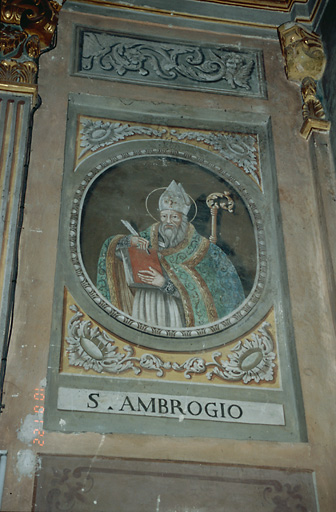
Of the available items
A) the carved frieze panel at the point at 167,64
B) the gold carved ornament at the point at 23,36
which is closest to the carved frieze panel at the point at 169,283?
the carved frieze panel at the point at 167,64

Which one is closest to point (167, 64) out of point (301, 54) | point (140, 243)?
point (301, 54)

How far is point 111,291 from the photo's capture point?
5.43 m

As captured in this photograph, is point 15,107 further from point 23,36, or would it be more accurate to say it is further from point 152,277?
point 152,277

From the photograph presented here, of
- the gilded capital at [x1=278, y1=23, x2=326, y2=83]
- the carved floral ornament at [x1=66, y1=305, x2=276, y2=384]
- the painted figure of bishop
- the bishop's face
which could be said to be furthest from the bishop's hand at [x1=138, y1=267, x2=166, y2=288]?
the gilded capital at [x1=278, y1=23, x2=326, y2=83]

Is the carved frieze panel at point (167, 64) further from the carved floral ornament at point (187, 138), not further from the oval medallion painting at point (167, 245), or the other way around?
the oval medallion painting at point (167, 245)

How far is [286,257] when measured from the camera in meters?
5.72

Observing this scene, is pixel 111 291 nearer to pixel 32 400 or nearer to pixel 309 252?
pixel 32 400

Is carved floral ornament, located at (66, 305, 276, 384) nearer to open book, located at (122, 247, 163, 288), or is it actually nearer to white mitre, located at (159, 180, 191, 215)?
open book, located at (122, 247, 163, 288)

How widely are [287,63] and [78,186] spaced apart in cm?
213

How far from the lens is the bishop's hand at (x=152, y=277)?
5559 mm

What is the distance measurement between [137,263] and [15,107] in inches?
55.9

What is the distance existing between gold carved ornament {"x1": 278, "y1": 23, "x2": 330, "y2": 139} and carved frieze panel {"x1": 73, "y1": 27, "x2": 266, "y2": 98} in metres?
0.26

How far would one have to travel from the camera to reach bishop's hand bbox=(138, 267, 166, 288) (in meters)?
5.56

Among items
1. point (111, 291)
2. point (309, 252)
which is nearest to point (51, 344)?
point (111, 291)
